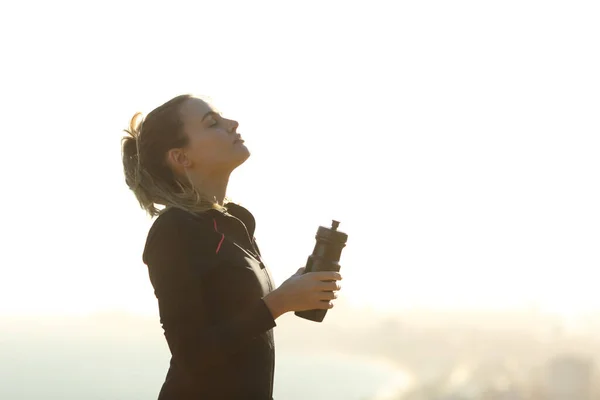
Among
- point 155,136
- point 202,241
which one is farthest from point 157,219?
point 155,136

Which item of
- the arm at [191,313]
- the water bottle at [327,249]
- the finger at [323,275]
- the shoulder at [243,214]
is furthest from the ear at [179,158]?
the finger at [323,275]

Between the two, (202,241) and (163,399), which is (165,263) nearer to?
(202,241)

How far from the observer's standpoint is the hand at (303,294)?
4297mm

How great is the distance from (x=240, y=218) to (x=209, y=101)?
717 millimetres

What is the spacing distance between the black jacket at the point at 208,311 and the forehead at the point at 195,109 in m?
0.67

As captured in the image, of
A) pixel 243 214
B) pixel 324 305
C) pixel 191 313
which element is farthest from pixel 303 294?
pixel 243 214

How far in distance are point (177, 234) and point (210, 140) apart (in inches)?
27.4

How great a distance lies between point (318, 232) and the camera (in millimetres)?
4480

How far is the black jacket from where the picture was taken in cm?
426

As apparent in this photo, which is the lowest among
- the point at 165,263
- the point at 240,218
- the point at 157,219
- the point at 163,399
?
the point at 163,399

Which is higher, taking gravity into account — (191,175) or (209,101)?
(209,101)

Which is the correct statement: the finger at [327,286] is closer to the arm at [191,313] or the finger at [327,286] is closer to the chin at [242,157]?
the arm at [191,313]

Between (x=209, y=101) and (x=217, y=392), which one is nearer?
(x=217, y=392)

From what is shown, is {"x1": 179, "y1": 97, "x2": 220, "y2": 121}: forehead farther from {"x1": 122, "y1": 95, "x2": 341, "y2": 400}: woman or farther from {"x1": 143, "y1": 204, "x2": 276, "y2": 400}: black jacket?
{"x1": 143, "y1": 204, "x2": 276, "y2": 400}: black jacket
